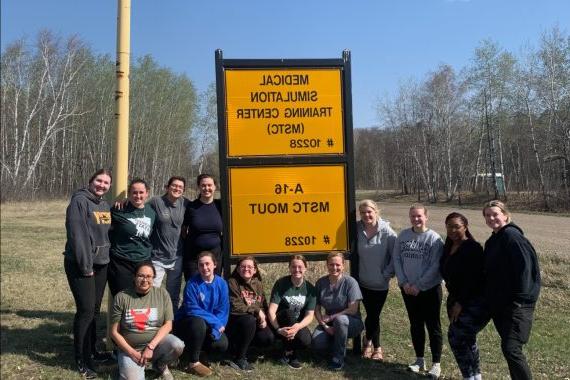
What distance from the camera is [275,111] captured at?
584 centimetres

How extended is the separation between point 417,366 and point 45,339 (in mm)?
4290

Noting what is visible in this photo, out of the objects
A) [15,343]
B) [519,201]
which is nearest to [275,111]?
[15,343]

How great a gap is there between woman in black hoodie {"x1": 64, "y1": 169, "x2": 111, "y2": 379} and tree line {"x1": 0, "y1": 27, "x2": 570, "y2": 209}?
29.0 m

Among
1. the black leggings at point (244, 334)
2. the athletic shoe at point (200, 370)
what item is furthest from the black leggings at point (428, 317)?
the athletic shoe at point (200, 370)

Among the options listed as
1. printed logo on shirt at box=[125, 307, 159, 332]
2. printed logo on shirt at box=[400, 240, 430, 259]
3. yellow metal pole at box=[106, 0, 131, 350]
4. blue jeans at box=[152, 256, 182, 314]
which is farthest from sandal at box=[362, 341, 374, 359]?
yellow metal pole at box=[106, 0, 131, 350]

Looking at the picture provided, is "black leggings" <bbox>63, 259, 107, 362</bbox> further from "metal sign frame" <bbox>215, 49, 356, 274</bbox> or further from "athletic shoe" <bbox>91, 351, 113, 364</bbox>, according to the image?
"metal sign frame" <bbox>215, 49, 356, 274</bbox>

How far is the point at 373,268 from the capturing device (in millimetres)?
5426

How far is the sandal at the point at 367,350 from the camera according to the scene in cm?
549

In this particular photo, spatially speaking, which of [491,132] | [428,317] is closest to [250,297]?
[428,317]

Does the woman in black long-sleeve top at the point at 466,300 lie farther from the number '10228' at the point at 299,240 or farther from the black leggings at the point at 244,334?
the black leggings at the point at 244,334

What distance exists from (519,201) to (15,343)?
106 feet

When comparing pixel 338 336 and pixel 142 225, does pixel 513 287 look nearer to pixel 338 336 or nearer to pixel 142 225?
pixel 338 336

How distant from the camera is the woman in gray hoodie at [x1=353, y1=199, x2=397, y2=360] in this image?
5402 mm

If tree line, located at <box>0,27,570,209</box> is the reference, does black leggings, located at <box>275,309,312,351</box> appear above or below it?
below
